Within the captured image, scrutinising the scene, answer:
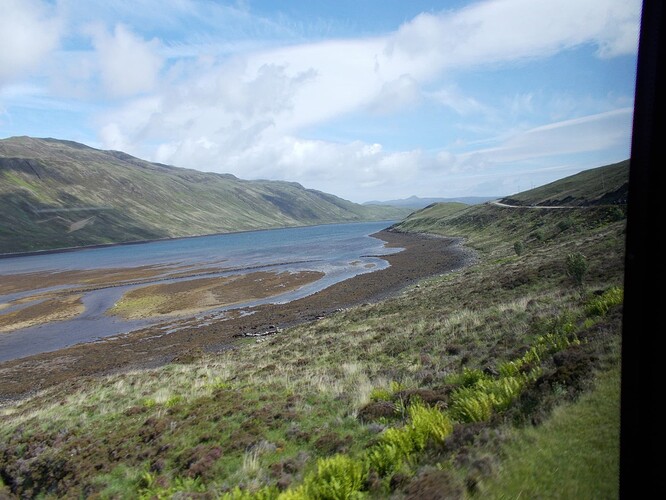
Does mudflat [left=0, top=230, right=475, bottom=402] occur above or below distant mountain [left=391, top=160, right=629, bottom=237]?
below

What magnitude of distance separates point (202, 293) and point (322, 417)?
52295 millimetres

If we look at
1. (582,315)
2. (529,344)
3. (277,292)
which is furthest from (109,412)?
(277,292)

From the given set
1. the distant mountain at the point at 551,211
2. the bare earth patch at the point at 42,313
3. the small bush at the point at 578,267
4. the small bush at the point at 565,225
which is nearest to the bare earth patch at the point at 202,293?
the bare earth patch at the point at 42,313

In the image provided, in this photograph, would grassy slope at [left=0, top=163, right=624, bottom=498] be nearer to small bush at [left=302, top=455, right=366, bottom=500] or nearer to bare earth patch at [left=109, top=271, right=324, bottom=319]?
small bush at [left=302, top=455, right=366, bottom=500]

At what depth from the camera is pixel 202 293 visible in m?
58.7

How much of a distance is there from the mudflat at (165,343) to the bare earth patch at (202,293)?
677cm

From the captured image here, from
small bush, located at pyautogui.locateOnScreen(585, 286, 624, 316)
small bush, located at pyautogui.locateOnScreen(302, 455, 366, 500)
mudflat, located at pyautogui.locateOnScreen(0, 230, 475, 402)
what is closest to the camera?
small bush, located at pyautogui.locateOnScreen(302, 455, 366, 500)

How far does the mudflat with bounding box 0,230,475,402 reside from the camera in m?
30.0

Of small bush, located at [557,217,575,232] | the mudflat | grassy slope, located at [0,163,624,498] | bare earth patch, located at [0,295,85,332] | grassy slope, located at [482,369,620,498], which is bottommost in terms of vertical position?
bare earth patch, located at [0,295,85,332]

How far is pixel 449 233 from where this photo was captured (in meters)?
120

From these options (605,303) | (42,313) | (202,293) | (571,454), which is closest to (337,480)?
(571,454)

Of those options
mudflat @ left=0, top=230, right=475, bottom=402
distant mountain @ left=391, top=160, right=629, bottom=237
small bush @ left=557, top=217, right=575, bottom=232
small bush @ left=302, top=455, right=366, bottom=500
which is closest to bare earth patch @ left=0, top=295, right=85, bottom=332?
mudflat @ left=0, top=230, right=475, bottom=402

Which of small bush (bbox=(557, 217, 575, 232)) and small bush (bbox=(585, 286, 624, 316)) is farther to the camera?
small bush (bbox=(557, 217, 575, 232))

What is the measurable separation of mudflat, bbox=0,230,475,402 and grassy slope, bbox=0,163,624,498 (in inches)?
420
